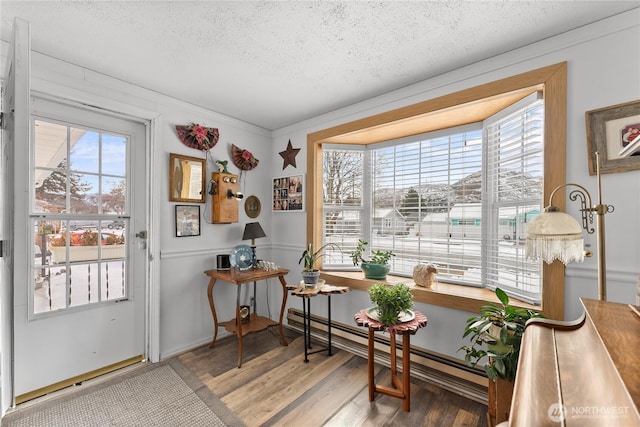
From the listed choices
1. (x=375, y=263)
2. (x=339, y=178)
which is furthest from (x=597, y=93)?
(x=339, y=178)

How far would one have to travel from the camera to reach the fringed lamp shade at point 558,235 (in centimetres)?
125

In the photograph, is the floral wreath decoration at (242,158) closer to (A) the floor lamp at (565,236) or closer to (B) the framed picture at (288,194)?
(B) the framed picture at (288,194)

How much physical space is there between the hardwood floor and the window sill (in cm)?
63

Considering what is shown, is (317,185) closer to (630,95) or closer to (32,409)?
(630,95)

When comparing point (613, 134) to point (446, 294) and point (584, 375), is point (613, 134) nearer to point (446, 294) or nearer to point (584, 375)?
point (446, 294)

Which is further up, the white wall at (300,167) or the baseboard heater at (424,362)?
the white wall at (300,167)

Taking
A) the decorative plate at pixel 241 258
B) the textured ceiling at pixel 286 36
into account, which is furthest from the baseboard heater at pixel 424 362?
the textured ceiling at pixel 286 36

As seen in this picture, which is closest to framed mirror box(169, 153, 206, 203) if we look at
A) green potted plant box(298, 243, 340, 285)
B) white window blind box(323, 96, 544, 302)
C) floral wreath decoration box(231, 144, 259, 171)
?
floral wreath decoration box(231, 144, 259, 171)

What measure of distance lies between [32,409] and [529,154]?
3.71 m

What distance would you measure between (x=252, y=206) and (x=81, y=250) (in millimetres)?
1539

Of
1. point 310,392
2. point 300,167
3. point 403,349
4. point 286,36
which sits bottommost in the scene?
point 310,392

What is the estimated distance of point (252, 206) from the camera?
10.3ft

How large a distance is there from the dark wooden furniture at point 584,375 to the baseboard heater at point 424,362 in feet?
3.84

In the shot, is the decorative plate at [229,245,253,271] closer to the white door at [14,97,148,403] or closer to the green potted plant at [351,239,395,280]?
the white door at [14,97,148,403]
